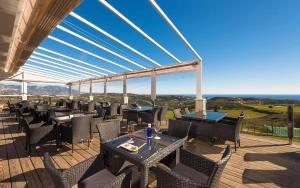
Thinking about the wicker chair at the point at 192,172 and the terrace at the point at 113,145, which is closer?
the wicker chair at the point at 192,172

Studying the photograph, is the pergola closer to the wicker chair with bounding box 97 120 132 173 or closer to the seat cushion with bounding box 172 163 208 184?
the wicker chair with bounding box 97 120 132 173

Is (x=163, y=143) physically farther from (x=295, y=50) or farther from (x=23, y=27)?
(x=295, y=50)

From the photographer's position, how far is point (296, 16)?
5.86 meters

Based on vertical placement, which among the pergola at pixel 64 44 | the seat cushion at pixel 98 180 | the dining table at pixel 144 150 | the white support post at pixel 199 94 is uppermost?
the pergola at pixel 64 44

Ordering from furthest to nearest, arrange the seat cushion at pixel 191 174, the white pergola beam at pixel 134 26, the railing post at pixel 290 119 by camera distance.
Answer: the railing post at pixel 290 119 → the white pergola beam at pixel 134 26 → the seat cushion at pixel 191 174

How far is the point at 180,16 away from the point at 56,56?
617cm

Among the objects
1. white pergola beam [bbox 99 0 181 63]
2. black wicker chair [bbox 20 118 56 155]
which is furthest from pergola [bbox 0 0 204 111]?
black wicker chair [bbox 20 118 56 155]

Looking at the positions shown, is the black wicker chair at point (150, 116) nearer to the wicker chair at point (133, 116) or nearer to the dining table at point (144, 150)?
the wicker chair at point (133, 116)

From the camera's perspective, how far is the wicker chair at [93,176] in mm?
1407

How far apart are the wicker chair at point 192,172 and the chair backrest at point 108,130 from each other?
120cm

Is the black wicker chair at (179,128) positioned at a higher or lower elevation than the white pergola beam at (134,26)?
lower

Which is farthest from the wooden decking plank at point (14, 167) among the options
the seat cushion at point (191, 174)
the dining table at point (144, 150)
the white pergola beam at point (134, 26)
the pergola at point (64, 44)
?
the white pergola beam at point (134, 26)

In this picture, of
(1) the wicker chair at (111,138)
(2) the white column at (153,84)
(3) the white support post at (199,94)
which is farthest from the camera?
(2) the white column at (153,84)

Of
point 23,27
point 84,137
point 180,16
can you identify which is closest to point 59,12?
point 23,27
